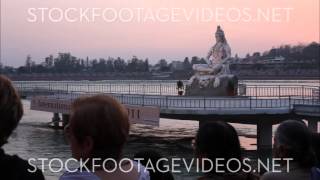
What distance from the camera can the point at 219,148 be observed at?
316 cm

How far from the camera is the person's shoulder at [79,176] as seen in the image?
2.62 m

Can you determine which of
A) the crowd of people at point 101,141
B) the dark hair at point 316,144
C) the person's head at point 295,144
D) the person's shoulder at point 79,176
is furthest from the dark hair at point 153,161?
the person's shoulder at point 79,176

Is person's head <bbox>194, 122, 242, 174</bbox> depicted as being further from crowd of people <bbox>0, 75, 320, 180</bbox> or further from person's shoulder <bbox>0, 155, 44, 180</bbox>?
person's shoulder <bbox>0, 155, 44, 180</bbox>

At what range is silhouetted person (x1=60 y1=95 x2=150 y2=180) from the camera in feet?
8.66

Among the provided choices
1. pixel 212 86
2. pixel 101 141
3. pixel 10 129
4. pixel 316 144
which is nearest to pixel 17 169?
pixel 10 129

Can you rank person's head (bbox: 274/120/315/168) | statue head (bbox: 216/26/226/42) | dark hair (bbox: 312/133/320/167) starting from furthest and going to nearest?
1. statue head (bbox: 216/26/226/42)
2. dark hair (bbox: 312/133/320/167)
3. person's head (bbox: 274/120/315/168)

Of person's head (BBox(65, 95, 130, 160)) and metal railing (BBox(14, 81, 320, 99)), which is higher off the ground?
person's head (BBox(65, 95, 130, 160))

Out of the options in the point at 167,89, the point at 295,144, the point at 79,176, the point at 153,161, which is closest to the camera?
the point at 79,176

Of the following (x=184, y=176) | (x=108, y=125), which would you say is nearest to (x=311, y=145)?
(x=108, y=125)

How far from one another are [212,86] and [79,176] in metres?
26.9

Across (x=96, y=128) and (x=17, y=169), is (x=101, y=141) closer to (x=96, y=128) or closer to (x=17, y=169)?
(x=96, y=128)

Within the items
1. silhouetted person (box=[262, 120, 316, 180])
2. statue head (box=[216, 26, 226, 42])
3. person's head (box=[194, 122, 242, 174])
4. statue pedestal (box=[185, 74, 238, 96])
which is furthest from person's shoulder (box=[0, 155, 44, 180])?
statue head (box=[216, 26, 226, 42])

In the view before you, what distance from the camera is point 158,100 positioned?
2683 centimetres

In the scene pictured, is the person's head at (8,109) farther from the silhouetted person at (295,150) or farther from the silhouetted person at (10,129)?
the silhouetted person at (295,150)
